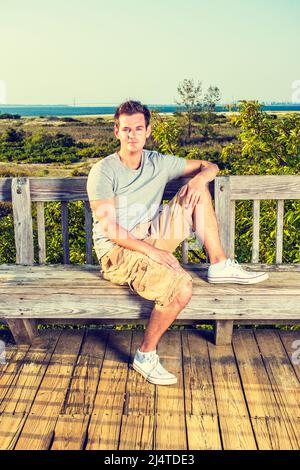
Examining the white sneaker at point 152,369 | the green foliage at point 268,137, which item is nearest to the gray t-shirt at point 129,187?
the white sneaker at point 152,369

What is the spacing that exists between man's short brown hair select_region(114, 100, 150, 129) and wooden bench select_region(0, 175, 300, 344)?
491mm

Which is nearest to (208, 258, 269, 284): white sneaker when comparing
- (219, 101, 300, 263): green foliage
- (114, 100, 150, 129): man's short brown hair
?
(114, 100, 150, 129): man's short brown hair

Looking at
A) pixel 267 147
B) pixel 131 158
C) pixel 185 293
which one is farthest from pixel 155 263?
pixel 267 147

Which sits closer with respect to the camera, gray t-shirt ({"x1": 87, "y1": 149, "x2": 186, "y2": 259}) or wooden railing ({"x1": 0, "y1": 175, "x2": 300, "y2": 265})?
gray t-shirt ({"x1": 87, "y1": 149, "x2": 186, "y2": 259})

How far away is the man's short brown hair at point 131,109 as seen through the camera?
352 centimetres

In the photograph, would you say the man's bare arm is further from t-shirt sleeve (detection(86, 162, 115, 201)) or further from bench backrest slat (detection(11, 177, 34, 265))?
bench backrest slat (detection(11, 177, 34, 265))

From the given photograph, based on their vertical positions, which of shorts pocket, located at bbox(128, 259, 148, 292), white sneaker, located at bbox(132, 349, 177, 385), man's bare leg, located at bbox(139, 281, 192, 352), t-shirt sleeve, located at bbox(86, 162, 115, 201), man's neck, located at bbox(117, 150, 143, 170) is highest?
man's neck, located at bbox(117, 150, 143, 170)

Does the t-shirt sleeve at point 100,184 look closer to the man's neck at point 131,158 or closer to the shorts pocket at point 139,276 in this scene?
the man's neck at point 131,158

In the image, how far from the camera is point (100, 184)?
11.1 ft

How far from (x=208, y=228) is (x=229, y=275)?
0.29 metres

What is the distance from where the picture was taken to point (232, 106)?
7.14 metres

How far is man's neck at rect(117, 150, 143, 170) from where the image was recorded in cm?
352

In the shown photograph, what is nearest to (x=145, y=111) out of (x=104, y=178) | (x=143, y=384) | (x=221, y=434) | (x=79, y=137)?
(x=104, y=178)

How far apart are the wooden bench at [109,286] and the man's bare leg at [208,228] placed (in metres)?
0.17
